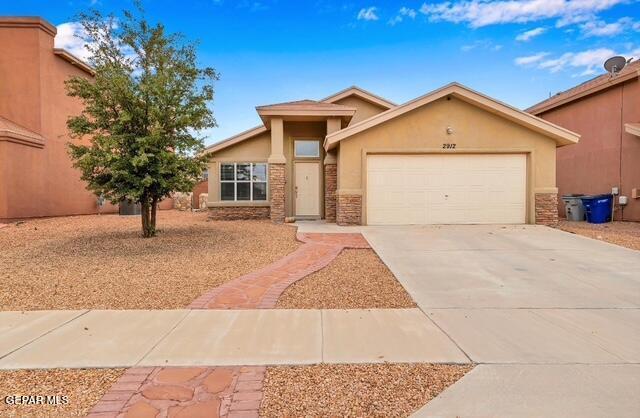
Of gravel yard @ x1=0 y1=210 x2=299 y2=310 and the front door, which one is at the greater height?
the front door

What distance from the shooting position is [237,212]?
15.9 meters

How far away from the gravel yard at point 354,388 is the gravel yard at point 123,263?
256 centimetres

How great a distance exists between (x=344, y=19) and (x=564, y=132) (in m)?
10.0

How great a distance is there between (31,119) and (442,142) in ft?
54.9

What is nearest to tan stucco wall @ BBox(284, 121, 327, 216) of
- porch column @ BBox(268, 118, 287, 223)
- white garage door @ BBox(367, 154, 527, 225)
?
porch column @ BBox(268, 118, 287, 223)

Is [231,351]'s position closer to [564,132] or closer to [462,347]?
[462,347]

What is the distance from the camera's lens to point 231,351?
3629 mm

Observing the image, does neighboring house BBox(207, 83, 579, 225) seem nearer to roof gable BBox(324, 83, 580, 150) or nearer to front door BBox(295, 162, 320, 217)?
roof gable BBox(324, 83, 580, 150)

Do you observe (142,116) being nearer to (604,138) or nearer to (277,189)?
(277,189)

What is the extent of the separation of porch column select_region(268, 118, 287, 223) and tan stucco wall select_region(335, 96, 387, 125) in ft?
15.5

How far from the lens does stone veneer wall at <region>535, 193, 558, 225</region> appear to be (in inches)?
502

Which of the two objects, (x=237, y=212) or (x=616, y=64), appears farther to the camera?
(x=237, y=212)

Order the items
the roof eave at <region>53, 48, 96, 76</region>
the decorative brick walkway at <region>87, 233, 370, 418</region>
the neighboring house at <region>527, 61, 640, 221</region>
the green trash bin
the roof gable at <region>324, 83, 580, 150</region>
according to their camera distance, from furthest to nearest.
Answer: the roof eave at <region>53, 48, 96, 76</region>
the green trash bin
the neighboring house at <region>527, 61, 640, 221</region>
the roof gable at <region>324, 83, 580, 150</region>
the decorative brick walkway at <region>87, 233, 370, 418</region>

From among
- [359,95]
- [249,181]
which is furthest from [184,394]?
[359,95]
